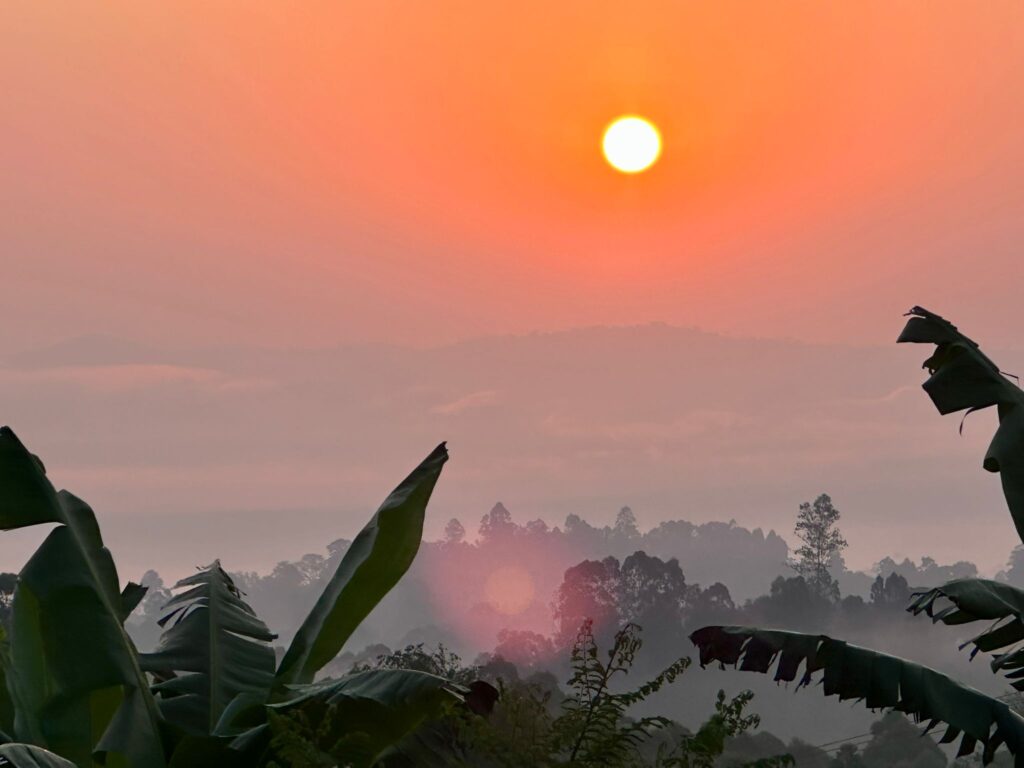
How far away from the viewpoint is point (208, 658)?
8.77m

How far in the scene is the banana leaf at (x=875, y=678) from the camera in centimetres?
840

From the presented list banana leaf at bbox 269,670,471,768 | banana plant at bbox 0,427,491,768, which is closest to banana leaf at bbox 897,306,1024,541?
banana plant at bbox 0,427,491,768

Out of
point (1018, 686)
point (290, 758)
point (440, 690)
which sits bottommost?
point (290, 758)

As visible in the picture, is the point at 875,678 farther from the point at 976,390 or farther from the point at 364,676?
the point at 364,676

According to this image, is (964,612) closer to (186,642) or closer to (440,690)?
(440,690)

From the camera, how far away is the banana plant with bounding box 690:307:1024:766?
8.50 metres

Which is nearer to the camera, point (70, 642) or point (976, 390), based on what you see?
point (70, 642)

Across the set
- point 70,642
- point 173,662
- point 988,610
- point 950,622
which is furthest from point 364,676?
point 950,622

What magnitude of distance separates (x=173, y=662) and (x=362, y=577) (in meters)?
1.49

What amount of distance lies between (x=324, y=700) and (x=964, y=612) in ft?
17.5

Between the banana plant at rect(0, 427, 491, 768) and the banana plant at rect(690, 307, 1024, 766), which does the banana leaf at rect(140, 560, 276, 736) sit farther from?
the banana plant at rect(690, 307, 1024, 766)

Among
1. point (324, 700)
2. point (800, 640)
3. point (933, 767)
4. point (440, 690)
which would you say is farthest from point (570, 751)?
point (933, 767)

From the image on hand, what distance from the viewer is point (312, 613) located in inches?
337

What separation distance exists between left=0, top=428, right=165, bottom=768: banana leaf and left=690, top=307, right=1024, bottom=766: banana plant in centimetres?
363
